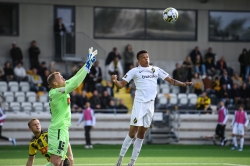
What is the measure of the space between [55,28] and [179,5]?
23.3 feet

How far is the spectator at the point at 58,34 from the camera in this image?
98.4 ft

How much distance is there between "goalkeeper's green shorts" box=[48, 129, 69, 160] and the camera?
35.2 ft

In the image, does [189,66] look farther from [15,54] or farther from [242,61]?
[15,54]

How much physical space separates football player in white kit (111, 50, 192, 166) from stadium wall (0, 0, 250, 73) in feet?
58.1

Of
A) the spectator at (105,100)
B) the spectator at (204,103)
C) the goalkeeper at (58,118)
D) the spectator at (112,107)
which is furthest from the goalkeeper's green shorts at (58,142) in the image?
the spectator at (204,103)

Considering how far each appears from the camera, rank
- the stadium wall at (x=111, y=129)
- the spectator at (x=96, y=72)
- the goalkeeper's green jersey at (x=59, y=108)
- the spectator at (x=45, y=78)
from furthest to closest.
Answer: the spectator at (x=96, y=72) → the spectator at (x=45, y=78) → the stadium wall at (x=111, y=129) → the goalkeeper's green jersey at (x=59, y=108)

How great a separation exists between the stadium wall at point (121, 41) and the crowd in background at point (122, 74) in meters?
0.72

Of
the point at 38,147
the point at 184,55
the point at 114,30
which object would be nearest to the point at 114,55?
the point at 114,30

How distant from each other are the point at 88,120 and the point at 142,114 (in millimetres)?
11769

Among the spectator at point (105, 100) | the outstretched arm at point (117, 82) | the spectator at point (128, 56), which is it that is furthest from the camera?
the spectator at point (128, 56)

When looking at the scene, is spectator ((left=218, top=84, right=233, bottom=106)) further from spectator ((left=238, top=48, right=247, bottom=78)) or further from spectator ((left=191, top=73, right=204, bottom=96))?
spectator ((left=238, top=48, right=247, bottom=78))

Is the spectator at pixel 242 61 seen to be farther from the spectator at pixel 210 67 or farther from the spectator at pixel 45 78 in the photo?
the spectator at pixel 45 78

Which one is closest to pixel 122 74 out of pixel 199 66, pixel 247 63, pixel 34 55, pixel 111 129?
pixel 199 66

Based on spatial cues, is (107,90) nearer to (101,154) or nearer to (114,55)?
(114,55)
